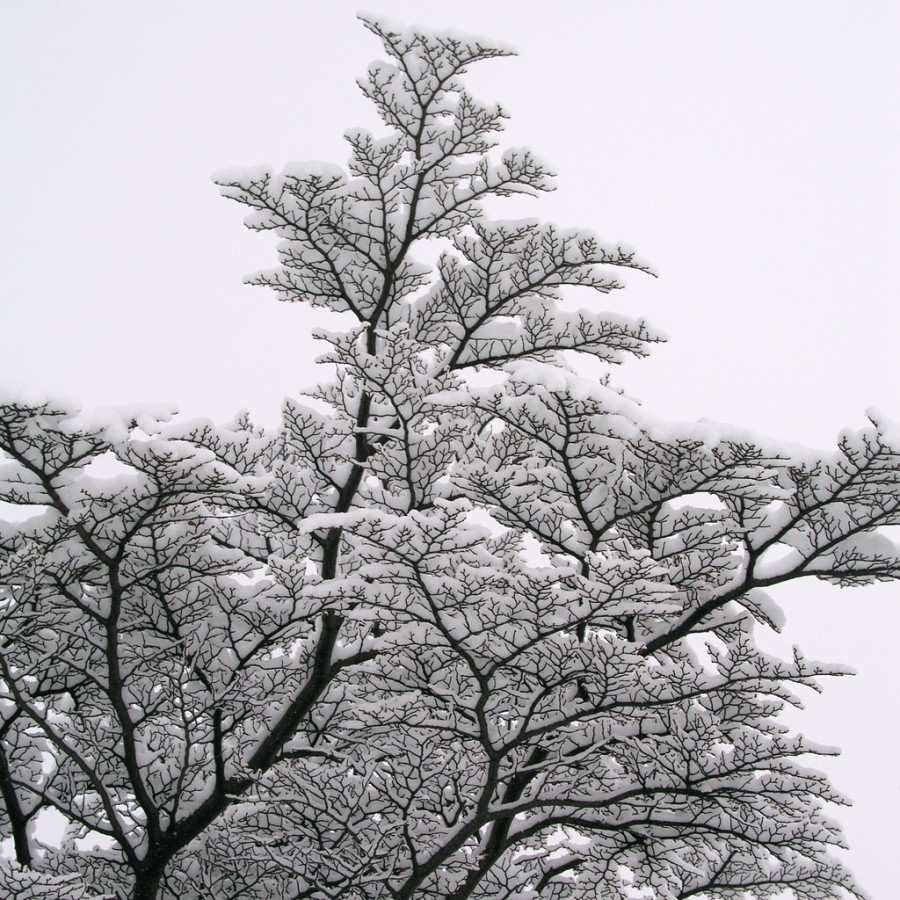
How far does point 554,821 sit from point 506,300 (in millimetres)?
3065

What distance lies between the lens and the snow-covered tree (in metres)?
4.54

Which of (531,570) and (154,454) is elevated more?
(154,454)

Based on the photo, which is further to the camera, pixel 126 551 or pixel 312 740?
pixel 312 740

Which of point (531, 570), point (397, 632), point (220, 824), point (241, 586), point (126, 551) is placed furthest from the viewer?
point (220, 824)

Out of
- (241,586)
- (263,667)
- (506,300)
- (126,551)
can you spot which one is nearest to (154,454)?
(126,551)

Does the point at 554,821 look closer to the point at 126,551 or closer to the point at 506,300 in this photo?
the point at 126,551

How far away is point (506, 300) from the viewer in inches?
245

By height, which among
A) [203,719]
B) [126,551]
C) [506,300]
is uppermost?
[506,300]

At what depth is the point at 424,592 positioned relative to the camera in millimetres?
4480

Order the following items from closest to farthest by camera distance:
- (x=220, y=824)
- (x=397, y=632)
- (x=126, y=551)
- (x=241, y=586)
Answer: (x=397, y=632)
(x=126, y=551)
(x=241, y=586)
(x=220, y=824)

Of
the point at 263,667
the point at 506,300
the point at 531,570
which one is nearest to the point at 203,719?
the point at 263,667

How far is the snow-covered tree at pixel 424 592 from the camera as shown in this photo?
4.54 metres

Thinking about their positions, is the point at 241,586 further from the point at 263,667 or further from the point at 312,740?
the point at 312,740

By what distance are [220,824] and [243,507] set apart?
1.99 m
